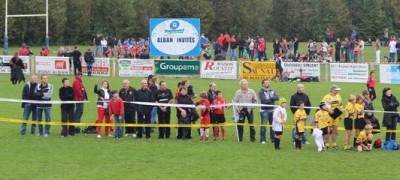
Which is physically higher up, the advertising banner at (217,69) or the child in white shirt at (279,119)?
the advertising banner at (217,69)

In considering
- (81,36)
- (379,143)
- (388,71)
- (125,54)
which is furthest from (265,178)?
(81,36)

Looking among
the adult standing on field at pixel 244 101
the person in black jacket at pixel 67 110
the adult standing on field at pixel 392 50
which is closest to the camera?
the adult standing on field at pixel 244 101

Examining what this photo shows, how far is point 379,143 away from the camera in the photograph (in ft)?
69.4

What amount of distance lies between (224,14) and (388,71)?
49.5 m

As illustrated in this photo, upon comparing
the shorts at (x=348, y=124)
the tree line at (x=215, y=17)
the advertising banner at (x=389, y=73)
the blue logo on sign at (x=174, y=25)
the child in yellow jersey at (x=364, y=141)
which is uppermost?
the tree line at (x=215, y=17)

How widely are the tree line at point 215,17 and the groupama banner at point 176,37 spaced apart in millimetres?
33997

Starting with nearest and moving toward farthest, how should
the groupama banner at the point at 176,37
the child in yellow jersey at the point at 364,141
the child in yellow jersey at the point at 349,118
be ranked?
the child in yellow jersey at the point at 364,141 → the child in yellow jersey at the point at 349,118 → the groupama banner at the point at 176,37

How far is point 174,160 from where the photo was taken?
19.0 m

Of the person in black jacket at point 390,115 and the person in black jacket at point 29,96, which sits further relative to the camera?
the person in black jacket at point 29,96

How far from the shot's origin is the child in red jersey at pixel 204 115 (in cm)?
2194

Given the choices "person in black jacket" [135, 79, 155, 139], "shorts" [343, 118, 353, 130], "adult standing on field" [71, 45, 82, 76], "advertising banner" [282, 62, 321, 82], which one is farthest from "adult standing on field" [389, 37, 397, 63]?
"shorts" [343, 118, 353, 130]

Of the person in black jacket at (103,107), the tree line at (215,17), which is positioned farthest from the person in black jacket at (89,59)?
the tree line at (215,17)

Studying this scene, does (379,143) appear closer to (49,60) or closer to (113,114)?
(113,114)

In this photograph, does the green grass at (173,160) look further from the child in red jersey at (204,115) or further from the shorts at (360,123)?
the shorts at (360,123)
